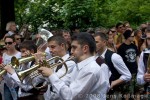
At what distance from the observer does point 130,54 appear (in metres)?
10.2

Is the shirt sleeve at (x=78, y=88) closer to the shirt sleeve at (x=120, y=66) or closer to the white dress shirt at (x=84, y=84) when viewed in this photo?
the white dress shirt at (x=84, y=84)

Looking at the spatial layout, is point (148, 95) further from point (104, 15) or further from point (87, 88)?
point (104, 15)

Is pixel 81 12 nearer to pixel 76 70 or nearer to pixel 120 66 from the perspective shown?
pixel 120 66

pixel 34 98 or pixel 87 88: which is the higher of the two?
pixel 87 88

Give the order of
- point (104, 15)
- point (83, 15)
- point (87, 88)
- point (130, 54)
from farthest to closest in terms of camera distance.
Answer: point (104, 15) < point (83, 15) < point (130, 54) < point (87, 88)

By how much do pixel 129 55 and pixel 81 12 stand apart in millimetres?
8366

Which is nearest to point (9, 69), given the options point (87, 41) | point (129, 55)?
point (87, 41)

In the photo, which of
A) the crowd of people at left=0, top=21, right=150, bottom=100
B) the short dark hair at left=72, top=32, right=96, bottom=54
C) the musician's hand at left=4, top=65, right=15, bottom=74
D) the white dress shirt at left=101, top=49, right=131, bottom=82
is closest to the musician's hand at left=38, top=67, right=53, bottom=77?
the crowd of people at left=0, top=21, right=150, bottom=100

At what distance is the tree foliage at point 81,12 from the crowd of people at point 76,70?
8185 millimetres

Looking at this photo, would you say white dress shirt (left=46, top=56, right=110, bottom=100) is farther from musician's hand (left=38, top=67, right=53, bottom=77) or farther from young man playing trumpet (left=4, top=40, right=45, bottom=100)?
young man playing trumpet (left=4, top=40, right=45, bottom=100)

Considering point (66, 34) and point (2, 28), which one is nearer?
point (66, 34)

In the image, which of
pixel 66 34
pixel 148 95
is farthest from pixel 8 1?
pixel 148 95

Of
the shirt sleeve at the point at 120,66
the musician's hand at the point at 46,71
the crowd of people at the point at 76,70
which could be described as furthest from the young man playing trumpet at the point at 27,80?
the shirt sleeve at the point at 120,66

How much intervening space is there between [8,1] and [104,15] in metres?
5.84
